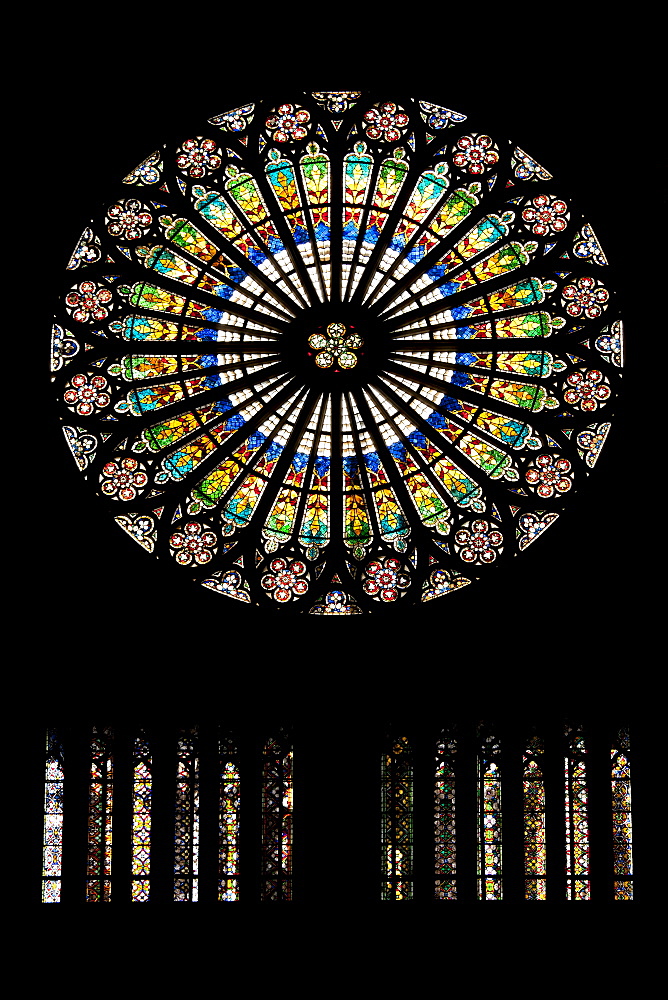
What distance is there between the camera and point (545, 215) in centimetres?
2219

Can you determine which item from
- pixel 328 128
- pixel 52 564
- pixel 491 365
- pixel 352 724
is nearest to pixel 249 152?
pixel 328 128

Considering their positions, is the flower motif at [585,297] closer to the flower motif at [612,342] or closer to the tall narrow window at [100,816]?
the flower motif at [612,342]

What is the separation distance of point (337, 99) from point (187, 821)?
825cm

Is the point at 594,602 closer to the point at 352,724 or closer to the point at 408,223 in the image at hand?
the point at 352,724

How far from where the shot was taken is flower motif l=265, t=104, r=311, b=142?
22.4 m

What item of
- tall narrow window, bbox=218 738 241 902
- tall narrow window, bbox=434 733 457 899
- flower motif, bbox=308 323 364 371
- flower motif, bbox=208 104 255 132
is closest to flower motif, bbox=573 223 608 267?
flower motif, bbox=308 323 364 371

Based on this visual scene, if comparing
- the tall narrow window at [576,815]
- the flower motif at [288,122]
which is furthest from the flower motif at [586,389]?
the flower motif at [288,122]

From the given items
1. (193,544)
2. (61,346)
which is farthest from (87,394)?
(193,544)

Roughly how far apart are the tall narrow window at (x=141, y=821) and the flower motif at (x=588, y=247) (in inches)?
283

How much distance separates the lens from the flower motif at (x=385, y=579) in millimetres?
21297

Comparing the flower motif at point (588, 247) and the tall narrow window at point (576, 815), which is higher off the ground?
the flower motif at point (588, 247)

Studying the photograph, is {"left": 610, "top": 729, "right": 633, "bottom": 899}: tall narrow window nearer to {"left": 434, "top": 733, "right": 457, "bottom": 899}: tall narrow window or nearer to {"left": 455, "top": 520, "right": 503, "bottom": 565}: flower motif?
{"left": 434, "top": 733, "right": 457, "bottom": 899}: tall narrow window

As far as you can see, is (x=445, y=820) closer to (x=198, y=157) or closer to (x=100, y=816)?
(x=100, y=816)

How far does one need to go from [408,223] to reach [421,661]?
4898 mm
